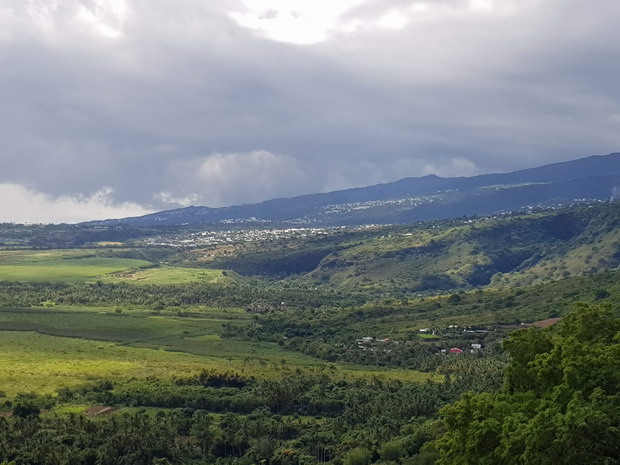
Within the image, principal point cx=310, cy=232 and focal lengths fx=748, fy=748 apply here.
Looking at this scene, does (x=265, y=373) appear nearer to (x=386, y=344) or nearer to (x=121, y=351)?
(x=386, y=344)

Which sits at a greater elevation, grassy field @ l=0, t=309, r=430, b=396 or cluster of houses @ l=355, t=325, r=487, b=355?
grassy field @ l=0, t=309, r=430, b=396

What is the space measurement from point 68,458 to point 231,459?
16319mm

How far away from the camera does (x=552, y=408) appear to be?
132 feet

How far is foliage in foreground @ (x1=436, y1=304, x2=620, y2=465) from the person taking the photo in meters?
35.7

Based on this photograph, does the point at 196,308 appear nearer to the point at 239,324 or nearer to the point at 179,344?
the point at 239,324

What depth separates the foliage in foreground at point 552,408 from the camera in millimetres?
35688

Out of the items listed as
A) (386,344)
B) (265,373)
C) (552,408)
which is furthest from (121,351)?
(552,408)

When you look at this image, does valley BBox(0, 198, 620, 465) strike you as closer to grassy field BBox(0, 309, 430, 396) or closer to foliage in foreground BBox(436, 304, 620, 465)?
grassy field BBox(0, 309, 430, 396)

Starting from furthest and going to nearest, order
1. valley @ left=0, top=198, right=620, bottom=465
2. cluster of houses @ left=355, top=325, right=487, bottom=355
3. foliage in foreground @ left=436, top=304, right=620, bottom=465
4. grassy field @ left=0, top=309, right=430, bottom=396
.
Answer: cluster of houses @ left=355, top=325, right=487, bottom=355, grassy field @ left=0, top=309, right=430, bottom=396, valley @ left=0, top=198, right=620, bottom=465, foliage in foreground @ left=436, top=304, right=620, bottom=465

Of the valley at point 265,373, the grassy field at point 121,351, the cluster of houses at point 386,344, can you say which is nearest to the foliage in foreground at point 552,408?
the valley at point 265,373

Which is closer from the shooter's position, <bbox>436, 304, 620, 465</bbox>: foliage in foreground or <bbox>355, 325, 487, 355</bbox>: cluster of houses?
<bbox>436, 304, 620, 465</bbox>: foliage in foreground

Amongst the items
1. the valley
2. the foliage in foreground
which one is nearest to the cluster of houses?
the valley

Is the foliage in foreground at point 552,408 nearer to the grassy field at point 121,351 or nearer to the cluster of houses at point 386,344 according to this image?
the grassy field at point 121,351

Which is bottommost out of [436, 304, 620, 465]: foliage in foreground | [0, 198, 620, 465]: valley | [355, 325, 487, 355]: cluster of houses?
[355, 325, 487, 355]: cluster of houses
